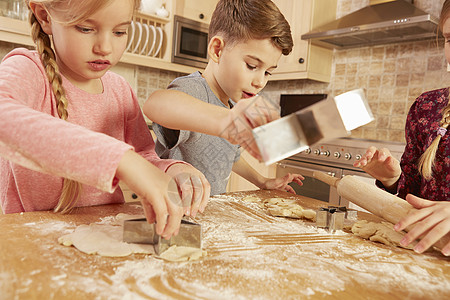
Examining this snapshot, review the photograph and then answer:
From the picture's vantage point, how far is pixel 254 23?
1087mm

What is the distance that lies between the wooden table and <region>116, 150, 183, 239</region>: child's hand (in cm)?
7

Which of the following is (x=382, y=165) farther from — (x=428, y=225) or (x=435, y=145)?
(x=428, y=225)

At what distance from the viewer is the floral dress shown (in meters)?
1.24

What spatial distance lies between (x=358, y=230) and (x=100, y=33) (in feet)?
2.38

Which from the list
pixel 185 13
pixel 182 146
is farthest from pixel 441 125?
pixel 185 13

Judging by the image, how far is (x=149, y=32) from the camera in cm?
298

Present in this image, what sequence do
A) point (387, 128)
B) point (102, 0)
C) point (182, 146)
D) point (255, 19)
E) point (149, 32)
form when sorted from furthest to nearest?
point (149, 32)
point (387, 128)
point (182, 146)
point (255, 19)
point (102, 0)

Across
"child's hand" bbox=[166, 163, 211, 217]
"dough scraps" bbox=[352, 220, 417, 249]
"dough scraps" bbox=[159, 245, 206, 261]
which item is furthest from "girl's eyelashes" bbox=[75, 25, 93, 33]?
"dough scraps" bbox=[352, 220, 417, 249]

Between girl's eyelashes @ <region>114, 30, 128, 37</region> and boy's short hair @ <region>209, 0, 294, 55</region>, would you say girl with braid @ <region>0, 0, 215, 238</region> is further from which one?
boy's short hair @ <region>209, 0, 294, 55</region>

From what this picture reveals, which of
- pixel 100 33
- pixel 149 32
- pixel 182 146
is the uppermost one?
pixel 149 32

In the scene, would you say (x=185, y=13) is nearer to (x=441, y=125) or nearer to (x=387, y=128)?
(x=387, y=128)

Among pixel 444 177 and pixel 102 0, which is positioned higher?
pixel 102 0

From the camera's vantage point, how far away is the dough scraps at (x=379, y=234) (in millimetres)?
Answer: 778

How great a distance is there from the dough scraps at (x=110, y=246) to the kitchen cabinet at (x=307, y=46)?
8.37ft
